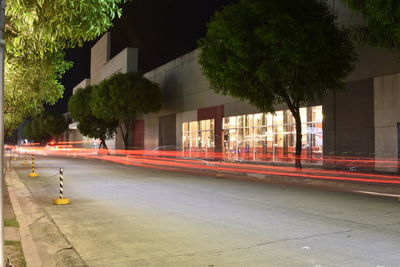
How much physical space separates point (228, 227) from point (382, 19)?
9058mm

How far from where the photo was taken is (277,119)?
109 ft

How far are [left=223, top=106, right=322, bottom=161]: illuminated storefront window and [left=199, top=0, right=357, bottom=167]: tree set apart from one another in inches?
149

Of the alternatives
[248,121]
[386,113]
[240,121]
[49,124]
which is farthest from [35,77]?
[49,124]

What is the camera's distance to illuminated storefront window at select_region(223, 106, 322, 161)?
2922cm

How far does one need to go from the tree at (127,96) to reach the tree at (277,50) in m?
24.9

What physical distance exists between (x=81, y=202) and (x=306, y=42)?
1368 cm

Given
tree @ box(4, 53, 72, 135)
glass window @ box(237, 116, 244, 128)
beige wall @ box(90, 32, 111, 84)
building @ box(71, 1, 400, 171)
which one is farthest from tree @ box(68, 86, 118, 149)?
tree @ box(4, 53, 72, 135)

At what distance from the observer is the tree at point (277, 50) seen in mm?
21969

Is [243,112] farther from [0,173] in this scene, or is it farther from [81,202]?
[0,173]

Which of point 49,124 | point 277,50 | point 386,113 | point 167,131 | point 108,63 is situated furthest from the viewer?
point 49,124

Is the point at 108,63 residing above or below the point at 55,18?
above

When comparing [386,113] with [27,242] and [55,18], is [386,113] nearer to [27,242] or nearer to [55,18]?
[27,242]

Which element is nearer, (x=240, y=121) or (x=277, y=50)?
(x=277, y=50)

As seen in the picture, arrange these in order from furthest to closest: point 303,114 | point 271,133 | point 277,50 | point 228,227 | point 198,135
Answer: point 198,135
point 271,133
point 303,114
point 277,50
point 228,227
